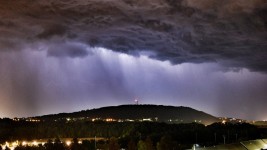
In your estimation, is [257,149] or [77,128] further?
[77,128]

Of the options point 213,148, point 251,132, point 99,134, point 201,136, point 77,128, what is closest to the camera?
point 213,148

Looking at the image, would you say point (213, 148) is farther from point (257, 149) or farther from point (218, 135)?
point (218, 135)

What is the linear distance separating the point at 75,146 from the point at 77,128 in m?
102

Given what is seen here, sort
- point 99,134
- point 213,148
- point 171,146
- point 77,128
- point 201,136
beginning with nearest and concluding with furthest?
point 213,148
point 171,146
point 201,136
point 99,134
point 77,128

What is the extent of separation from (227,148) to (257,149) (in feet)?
29.8

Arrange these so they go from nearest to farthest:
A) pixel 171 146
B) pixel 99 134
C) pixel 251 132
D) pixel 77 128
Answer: pixel 171 146, pixel 251 132, pixel 99 134, pixel 77 128

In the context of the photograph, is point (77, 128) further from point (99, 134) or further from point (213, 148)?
point (213, 148)

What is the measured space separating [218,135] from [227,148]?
222ft

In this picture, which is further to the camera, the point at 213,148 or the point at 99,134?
the point at 99,134

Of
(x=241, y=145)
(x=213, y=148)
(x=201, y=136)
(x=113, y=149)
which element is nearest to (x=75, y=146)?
(x=113, y=149)

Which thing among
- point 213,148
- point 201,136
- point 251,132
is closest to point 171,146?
point 213,148

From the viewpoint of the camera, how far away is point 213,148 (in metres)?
60.4

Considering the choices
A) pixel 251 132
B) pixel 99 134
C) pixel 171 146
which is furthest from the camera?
pixel 99 134

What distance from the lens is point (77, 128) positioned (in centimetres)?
16762
